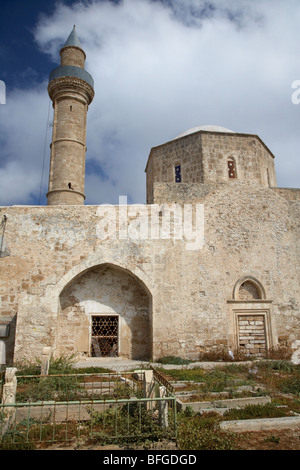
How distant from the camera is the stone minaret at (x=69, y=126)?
1414 centimetres

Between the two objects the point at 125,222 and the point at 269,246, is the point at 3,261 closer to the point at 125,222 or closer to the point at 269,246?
the point at 125,222

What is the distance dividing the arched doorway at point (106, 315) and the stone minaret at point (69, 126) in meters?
4.70

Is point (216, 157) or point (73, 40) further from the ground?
point (73, 40)

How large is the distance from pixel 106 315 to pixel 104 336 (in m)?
0.63

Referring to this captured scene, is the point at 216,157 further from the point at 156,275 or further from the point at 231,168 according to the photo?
the point at 156,275

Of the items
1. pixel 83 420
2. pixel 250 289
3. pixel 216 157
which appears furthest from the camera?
pixel 216 157

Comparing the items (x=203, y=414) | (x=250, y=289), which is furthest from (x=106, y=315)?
(x=203, y=414)

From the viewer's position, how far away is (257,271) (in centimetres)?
1103

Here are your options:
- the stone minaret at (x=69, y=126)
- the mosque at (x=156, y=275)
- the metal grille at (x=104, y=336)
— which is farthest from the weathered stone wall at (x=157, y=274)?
the stone minaret at (x=69, y=126)

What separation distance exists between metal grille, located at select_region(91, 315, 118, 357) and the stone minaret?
5.61 meters

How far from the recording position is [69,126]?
1462 cm

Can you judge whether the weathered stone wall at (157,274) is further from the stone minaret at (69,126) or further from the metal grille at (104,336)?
the stone minaret at (69,126)
